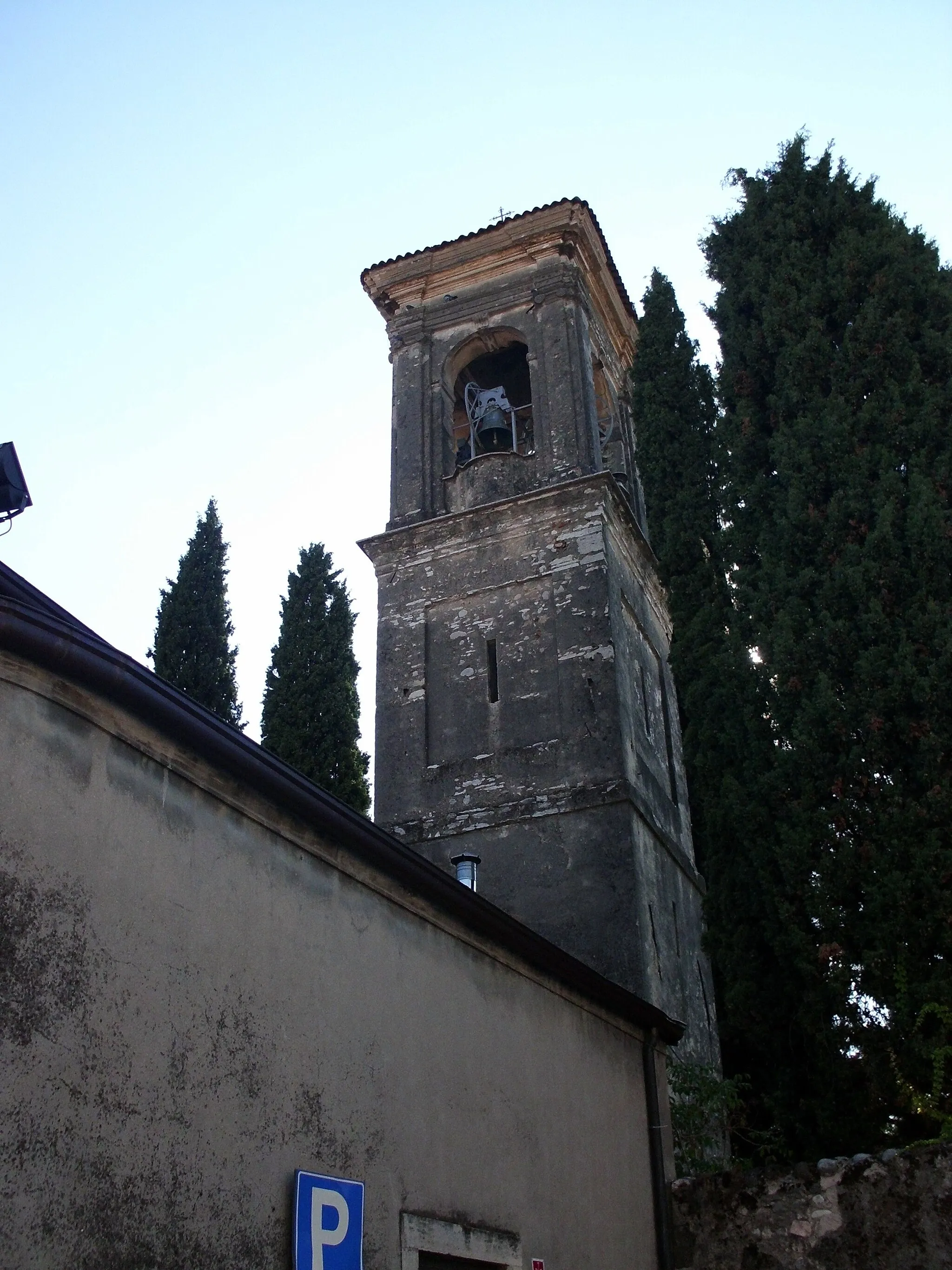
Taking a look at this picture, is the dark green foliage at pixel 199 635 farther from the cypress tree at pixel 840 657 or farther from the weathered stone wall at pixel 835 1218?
the weathered stone wall at pixel 835 1218

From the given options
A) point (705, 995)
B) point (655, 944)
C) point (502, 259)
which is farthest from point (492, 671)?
point (502, 259)

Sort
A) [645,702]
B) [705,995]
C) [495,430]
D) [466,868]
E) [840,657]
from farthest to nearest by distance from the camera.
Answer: [495,430] → [645,702] → [705,995] → [466,868] → [840,657]

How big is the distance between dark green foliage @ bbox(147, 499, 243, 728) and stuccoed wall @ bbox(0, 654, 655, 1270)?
10889 millimetres

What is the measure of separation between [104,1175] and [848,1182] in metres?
5.07

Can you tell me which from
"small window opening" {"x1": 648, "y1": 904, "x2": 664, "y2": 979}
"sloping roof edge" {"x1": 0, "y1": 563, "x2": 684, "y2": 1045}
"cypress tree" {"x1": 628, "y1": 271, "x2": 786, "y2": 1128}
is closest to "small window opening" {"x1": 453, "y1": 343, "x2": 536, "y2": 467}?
"cypress tree" {"x1": 628, "y1": 271, "x2": 786, "y2": 1128}

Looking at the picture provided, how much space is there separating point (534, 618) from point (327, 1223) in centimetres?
966

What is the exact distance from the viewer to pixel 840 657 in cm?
1039

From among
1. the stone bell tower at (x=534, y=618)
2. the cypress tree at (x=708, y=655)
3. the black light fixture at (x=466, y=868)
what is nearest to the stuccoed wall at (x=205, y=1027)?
the black light fixture at (x=466, y=868)

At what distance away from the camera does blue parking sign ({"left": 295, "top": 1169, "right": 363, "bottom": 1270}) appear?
4961 millimetres

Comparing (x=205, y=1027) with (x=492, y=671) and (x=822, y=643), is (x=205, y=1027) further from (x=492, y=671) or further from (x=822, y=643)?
(x=492, y=671)

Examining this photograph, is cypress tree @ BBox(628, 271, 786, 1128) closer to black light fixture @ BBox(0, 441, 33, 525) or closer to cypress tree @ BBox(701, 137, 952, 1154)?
cypress tree @ BBox(701, 137, 952, 1154)

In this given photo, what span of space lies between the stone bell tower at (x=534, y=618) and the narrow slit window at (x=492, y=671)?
3 cm

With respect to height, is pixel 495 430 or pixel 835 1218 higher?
pixel 495 430

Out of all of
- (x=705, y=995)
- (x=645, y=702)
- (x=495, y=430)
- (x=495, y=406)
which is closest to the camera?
(x=705, y=995)
